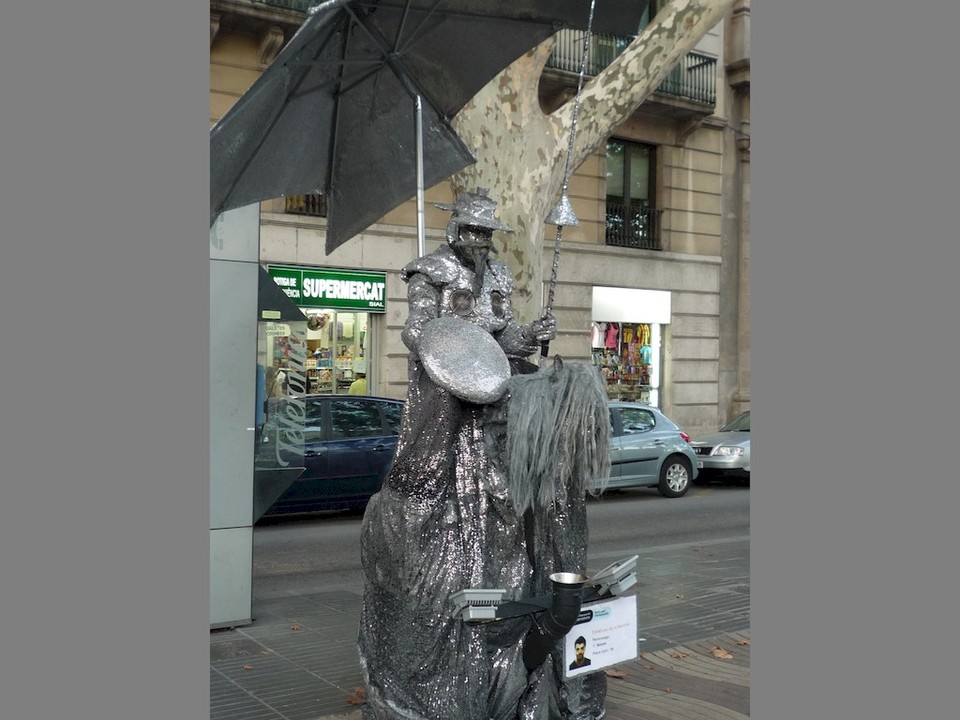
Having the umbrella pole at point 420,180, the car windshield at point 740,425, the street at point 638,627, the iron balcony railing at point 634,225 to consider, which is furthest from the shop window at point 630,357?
the umbrella pole at point 420,180

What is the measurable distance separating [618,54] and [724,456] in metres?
8.35

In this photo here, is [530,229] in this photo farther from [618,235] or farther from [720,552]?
[618,235]

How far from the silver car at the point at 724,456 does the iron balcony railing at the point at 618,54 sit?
776 centimetres

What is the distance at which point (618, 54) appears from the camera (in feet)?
65.8

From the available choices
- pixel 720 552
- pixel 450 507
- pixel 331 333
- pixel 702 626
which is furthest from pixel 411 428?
pixel 331 333

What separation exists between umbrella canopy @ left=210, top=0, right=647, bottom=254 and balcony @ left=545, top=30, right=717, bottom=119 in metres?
14.6

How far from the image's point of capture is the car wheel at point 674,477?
15.9m

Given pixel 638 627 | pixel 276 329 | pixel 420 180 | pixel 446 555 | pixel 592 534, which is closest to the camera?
pixel 446 555

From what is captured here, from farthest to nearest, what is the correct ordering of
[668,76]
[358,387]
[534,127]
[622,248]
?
1. [622,248]
2. [668,76]
3. [358,387]
4. [534,127]

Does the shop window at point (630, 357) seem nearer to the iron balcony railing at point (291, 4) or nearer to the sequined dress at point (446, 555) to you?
the iron balcony railing at point (291, 4)

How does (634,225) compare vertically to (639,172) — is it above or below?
below

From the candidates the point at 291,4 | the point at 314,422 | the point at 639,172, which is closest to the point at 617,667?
the point at 314,422

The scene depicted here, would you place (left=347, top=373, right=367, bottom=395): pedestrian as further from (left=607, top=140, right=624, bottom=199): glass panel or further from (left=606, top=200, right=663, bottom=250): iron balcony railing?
(left=607, top=140, right=624, bottom=199): glass panel

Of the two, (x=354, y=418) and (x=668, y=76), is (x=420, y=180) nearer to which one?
(x=354, y=418)
